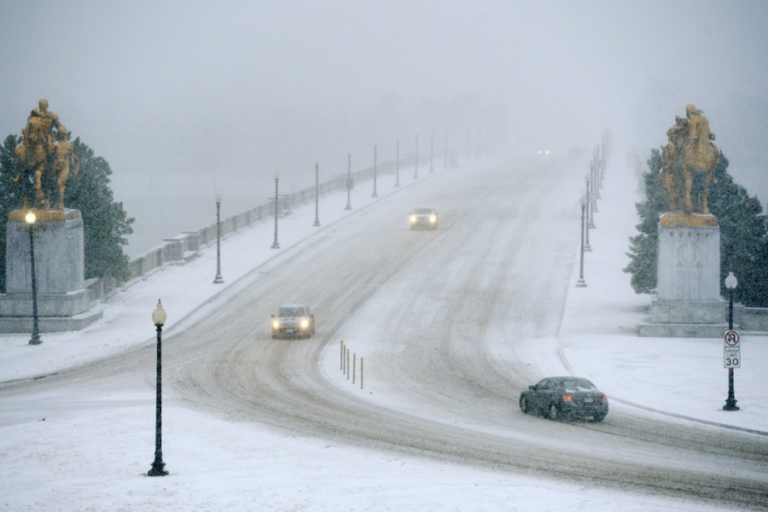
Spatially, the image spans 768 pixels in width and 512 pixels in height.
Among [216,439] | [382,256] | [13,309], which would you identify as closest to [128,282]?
[13,309]

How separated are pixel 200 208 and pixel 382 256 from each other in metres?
131

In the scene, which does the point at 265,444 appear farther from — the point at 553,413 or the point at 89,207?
the point at 89,207

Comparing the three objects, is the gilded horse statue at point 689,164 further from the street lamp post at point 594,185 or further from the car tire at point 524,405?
the street lamp post at point 594,185

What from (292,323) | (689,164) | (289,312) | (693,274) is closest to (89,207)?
(289,312)

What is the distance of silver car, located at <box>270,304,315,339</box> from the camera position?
161 feet

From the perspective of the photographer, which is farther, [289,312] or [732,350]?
[289,312]

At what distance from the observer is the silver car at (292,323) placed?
4897 centimetres

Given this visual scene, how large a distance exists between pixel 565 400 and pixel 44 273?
28678 mm

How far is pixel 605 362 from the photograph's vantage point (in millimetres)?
44000

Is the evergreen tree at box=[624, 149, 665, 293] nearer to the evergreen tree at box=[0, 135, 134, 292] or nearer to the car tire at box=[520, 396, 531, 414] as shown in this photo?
the car tire at box=[520, 396, 531, 414]

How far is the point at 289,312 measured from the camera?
163 feet

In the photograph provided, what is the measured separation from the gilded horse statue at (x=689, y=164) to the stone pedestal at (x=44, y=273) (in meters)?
28.0

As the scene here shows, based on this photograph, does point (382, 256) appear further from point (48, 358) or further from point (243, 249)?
point (48, 358)

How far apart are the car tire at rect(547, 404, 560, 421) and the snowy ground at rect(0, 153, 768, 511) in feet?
11.3
